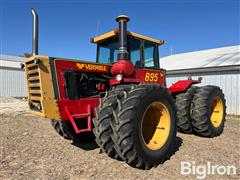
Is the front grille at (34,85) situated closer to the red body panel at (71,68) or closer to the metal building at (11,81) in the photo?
the red body panel at (71,68)

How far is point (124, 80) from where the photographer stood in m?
4.64

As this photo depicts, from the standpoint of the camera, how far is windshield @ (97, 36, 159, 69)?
5551 mm

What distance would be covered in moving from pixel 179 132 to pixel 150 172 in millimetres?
2942

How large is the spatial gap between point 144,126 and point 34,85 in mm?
2311

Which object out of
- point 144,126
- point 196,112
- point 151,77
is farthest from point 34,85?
point 196,112

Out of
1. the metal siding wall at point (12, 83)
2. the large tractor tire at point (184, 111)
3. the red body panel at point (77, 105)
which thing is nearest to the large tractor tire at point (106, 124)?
the red body panel at point (77, 105)

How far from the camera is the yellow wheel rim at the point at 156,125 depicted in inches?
173

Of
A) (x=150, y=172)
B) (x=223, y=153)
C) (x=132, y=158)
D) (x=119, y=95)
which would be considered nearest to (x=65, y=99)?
(x=119, y=95)

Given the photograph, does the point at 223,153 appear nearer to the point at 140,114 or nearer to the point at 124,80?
the point at 140,114

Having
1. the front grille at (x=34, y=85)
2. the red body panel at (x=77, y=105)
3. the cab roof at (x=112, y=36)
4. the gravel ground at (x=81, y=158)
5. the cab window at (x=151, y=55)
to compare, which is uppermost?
the cab roof at (x=112, y=36)

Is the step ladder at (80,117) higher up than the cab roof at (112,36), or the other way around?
the cab roof at (112,36)

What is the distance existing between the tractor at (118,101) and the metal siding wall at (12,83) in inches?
726

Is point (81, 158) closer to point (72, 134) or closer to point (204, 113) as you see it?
point (72, 134)

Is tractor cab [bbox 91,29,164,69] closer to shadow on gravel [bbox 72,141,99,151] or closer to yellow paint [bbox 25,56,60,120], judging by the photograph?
yellow paint [bbox 25,56,60,120]
